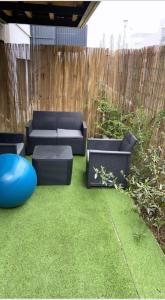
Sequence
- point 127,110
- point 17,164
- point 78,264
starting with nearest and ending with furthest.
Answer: point 78,264, point 17,164, point 127,110

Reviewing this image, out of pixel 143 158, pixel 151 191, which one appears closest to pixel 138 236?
pixel 151 191

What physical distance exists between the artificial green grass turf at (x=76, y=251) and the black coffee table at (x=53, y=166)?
29cm

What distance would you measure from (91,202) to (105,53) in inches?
145

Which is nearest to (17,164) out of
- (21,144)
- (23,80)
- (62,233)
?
(62,233)

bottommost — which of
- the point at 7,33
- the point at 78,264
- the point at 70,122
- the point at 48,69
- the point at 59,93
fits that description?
the point at 78,264

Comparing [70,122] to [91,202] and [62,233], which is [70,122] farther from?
[62,233]

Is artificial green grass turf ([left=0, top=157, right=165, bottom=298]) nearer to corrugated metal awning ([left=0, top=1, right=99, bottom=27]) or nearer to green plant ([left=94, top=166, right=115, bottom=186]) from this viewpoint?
green plant ([left=94, top=166, right=115, bottom=186])

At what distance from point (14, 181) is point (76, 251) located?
109cm

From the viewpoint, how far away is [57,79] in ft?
18.2

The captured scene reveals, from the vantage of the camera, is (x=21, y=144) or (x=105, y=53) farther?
(x=105, y=53)

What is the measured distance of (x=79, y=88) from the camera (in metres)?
5.65

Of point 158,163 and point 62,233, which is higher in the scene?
point 158,163

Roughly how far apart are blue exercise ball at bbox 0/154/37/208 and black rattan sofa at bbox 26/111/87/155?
1.61 metres

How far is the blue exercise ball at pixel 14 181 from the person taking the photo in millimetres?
2777
